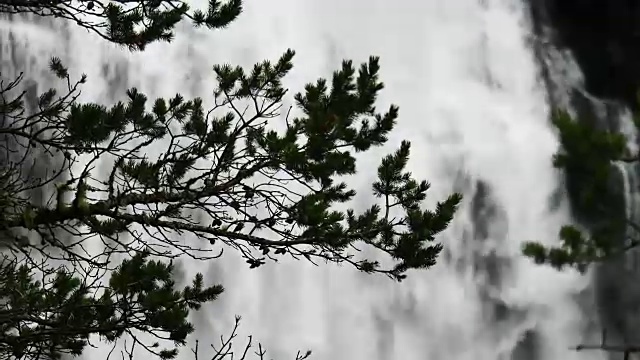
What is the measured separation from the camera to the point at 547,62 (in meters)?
6.98

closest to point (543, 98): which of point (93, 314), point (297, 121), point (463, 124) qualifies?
point (463, 124)

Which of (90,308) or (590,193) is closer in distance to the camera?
(590,193)

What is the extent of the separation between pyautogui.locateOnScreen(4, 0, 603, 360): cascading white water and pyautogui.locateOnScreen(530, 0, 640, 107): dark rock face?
1.36 feet

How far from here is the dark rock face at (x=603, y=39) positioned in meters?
6.58

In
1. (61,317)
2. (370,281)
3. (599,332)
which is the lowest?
(61,317)

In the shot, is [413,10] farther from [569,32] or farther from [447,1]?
[569,32]

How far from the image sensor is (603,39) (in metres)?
6.68

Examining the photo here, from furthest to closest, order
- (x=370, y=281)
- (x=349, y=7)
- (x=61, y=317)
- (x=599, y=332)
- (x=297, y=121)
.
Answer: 1. (x=349, y=7)
2. (x=370, y=281)
3. (x=599, y=332)
4. (x=297, y=121)
5. (x=61, y=317)

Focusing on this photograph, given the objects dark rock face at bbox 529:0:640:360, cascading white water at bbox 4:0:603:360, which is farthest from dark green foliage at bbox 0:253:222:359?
dark rock face at bbox 529:0:640:360

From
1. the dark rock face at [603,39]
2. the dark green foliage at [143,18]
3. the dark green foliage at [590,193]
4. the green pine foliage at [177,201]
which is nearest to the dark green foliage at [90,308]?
the green pine foliage at [177,201]

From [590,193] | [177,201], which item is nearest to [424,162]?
[177,201]

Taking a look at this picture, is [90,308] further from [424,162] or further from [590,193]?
[424,162]

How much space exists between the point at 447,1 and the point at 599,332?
11.9ft

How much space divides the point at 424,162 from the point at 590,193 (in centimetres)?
482
